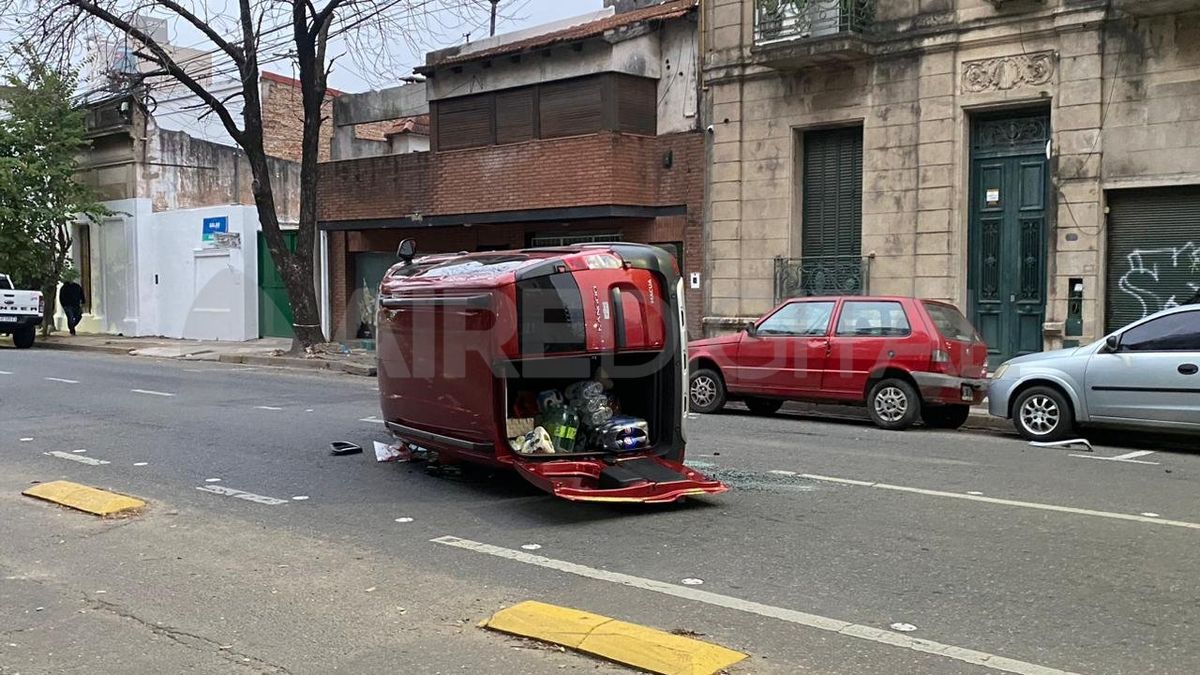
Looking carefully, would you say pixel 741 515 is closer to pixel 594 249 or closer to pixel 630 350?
pixel 630 350

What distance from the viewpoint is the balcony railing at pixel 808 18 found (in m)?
17.0

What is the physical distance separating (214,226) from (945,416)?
862 inches

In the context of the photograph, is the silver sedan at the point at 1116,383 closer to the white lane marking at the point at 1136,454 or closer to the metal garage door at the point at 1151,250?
the white lane marking at the point at 1136,454

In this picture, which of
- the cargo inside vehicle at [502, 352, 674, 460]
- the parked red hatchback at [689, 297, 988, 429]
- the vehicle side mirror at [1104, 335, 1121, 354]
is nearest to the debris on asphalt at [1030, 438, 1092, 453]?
the vehicle side mirror at [1104, 335, 1121, 354]

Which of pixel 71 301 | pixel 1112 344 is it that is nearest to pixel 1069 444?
pixel 1112 344

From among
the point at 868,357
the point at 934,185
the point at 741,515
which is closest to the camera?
the point at 741,515

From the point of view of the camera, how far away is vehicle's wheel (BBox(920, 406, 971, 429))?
12.7m

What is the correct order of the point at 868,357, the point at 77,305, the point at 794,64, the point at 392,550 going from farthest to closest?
the point at 77,305
the point at 794,64
the point at 868,357
the point at 392,550

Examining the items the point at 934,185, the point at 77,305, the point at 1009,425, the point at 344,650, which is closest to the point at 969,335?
the point at 1009,425

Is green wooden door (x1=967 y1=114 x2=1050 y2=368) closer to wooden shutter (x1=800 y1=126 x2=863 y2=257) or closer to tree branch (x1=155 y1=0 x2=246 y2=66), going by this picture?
wooden shutter (x1=800 y1=126 x2=863 y2=257)

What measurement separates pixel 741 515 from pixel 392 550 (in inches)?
98.7

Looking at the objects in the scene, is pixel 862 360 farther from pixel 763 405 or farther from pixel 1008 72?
pixel 1008 72

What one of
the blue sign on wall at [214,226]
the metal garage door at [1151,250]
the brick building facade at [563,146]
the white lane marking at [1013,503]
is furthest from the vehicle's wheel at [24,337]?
the metal garage door at [1151,250]

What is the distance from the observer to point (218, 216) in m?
28.2
